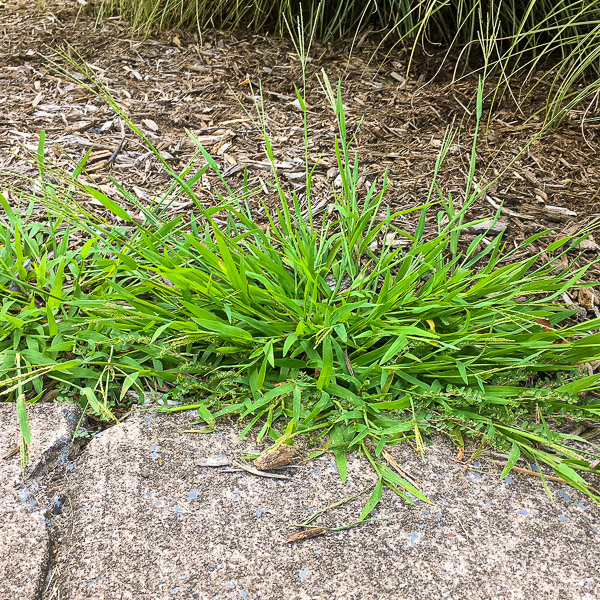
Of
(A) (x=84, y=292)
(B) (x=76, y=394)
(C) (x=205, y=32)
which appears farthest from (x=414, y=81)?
(B) (x=76, y=394)

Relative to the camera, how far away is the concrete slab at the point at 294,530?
114cm

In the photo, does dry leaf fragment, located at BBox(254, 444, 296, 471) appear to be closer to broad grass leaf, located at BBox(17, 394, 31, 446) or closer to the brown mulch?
broad grass leaf, located at BBox(17, 394, 31, 446)

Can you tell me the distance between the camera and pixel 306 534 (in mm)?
1227

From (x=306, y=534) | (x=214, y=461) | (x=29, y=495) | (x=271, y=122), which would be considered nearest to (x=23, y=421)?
(x=29, y=495)

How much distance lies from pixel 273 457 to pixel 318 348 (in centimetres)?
36

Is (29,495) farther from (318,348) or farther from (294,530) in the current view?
(318,348)

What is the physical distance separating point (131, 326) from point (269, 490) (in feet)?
2.02

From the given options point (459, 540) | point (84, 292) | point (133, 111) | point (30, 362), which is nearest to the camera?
point (459, 540)

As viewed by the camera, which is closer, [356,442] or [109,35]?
[356,442]

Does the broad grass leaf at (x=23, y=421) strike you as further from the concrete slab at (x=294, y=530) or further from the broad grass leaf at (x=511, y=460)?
the broad grass leaf at (x=511, y=460)

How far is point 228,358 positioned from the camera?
5.31 feet

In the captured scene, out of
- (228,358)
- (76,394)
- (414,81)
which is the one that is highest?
(414,81)

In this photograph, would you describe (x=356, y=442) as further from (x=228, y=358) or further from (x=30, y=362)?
(x=30, y=362)

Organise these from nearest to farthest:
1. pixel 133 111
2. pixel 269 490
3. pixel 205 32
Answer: pixel 269 490
pixel 133 111
pixel 205 32
